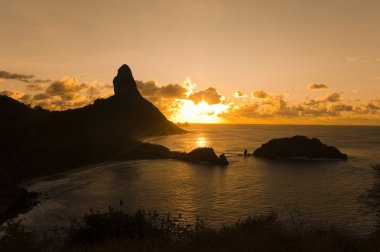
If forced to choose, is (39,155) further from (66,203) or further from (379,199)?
(379,199)

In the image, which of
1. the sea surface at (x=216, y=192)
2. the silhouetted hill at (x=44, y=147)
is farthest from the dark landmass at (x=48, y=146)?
the sea surface at (x=216, y=192)

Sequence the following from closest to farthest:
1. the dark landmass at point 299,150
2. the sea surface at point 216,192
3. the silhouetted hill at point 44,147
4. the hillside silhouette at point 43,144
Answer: the sea surface at point 216,192, the silhouetted hill at point 44,147, the hillside silhouette at point 43,144, the dark landmass at point 299,150

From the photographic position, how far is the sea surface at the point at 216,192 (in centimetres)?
4697

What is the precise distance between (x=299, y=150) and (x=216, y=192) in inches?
2808

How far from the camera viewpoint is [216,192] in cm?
6512

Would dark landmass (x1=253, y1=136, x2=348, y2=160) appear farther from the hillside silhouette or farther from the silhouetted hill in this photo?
the hillside silhouette

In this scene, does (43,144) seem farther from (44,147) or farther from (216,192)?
(216,192)

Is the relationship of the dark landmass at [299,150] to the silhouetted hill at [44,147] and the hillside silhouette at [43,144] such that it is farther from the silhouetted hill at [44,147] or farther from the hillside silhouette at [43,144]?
the hillside silhouette at [43,144]

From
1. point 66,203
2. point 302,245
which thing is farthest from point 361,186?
point 302,245

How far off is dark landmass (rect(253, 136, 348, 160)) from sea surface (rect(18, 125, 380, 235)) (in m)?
14.7

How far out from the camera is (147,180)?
3120 inches

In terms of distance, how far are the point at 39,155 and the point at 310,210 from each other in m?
77.6

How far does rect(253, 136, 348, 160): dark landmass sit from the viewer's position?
122 meters

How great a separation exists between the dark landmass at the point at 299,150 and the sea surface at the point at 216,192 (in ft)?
48.2
